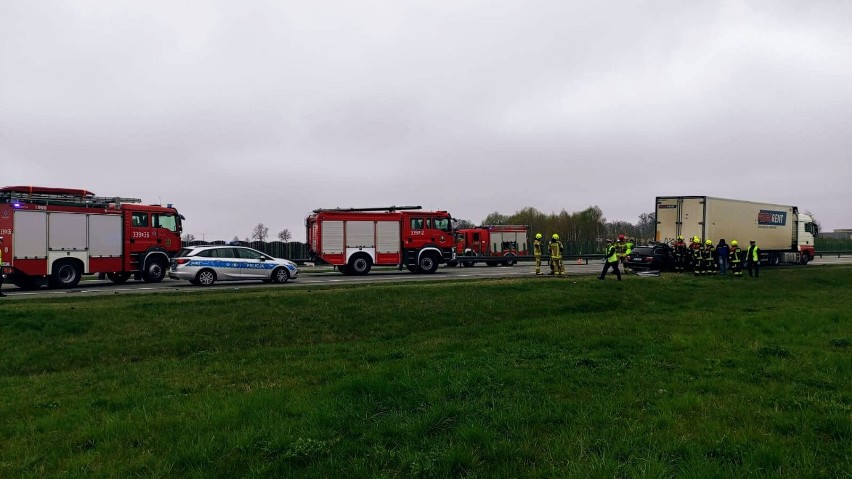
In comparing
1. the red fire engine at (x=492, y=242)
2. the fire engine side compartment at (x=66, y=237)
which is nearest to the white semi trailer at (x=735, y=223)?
the red fire engine at (x=492, y=242)

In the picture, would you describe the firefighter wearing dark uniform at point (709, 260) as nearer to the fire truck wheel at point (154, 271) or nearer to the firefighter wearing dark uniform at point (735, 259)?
the firefighter wearing dark uniform at point (735, 259)

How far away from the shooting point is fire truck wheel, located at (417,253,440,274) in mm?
27562

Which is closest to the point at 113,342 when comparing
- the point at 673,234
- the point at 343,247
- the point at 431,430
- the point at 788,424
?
the point at 431,430

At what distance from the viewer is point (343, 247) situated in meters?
26.6

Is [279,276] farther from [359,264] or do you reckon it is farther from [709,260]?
[709,260]

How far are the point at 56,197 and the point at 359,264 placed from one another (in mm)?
12671

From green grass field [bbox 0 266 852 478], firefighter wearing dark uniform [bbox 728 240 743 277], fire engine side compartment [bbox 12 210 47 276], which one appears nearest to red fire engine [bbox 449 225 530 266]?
firefighter wearing dark uniform [bbox 728 240 743 277]

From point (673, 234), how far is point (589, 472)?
2686cm

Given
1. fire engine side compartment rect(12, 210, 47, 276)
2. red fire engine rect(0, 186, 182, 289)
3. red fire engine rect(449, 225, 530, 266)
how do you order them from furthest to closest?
red fire engine rect(449, 225, 530, 266) < red fire engine rect(0, 186, 182, 289) < fire engine side compartment rect(12, 210, 47, 276)

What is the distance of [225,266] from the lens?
67.8ft

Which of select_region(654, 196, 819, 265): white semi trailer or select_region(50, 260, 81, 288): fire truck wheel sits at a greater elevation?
select_region(654, 196, 819, 265): white semi trailer

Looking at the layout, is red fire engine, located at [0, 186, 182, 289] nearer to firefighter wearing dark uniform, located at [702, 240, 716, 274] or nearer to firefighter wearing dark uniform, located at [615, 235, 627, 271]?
firefighter wearing dark uniform, located at [615, 235, 627, 271]

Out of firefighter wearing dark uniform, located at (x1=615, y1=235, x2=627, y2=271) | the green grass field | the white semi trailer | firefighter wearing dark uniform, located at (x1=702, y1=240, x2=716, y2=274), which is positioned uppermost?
the white semi trailer

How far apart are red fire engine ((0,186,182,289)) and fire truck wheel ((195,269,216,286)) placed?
3.24m
